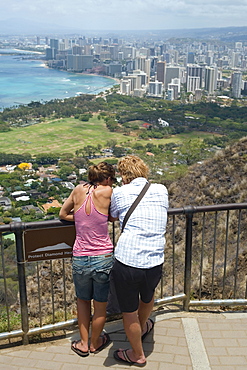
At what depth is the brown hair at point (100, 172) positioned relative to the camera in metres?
2.53

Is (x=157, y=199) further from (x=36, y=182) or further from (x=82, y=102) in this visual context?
(x=82, y=102)

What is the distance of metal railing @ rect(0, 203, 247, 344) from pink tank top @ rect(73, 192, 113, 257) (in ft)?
0.75

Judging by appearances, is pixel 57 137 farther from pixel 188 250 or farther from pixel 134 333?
pixel 134 333

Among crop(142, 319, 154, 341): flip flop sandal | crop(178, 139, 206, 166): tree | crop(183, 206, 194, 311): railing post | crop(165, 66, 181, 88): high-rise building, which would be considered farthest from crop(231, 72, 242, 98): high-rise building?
crop(142, 319, 154, 341): flip flop sandal

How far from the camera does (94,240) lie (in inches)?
97.7

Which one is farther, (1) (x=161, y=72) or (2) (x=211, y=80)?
(1) (x=161, y=72)

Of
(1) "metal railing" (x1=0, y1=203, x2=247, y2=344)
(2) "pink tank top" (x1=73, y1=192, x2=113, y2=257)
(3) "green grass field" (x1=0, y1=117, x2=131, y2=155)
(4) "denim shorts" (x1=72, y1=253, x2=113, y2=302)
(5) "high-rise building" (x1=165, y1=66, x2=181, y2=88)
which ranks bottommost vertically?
(3) "green grass field" (x1=0, y1=117, x2=131, y2=155)

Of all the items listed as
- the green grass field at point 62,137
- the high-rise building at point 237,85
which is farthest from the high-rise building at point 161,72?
the green grass field at point 62,137

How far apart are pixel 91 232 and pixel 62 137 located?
183ft

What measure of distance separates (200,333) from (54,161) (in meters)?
44.2

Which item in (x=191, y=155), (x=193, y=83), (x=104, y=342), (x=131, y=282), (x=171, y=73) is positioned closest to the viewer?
(x=131, y=282)

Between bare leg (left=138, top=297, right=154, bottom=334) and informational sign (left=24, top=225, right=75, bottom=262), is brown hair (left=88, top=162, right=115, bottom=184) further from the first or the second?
bare leg (left=138, top=297, right=154, bottom=334)

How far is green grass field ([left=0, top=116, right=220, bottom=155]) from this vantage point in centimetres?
5184

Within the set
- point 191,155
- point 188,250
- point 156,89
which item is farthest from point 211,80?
point 188,250
